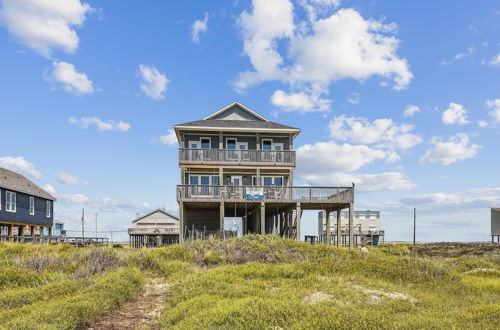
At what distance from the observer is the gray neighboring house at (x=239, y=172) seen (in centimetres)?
2294

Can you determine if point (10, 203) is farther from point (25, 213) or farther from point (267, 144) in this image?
point (267, 144)

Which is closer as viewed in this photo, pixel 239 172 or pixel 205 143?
pixel 239 172

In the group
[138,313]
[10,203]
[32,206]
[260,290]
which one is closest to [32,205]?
[32,206]

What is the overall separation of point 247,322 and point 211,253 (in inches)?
371

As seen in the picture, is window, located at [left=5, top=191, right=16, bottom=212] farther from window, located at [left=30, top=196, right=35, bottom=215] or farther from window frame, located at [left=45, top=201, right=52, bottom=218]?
window frame, located at [left=45, top=201, right=52, bottom=218]

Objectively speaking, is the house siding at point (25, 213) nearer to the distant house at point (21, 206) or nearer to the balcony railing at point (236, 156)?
the distant house at point (21, 206)

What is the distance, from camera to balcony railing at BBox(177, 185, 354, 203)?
2272 centimetres

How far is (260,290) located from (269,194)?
14.2m

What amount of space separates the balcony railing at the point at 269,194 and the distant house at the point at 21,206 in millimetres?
14018

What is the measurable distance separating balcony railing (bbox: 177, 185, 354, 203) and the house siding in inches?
682

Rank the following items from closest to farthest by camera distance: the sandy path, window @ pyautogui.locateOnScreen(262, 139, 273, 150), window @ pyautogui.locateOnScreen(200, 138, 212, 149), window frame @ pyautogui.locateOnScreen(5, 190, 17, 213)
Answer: the sandy path
window @ pyautogui.locateOnScreen(200, 138, 212, 149)
window @ pyautogui.locateOnScreen(262, 139, 273, 150)
window frame @ pyautogui.locateOnScreen(5, 190, 17, 213)

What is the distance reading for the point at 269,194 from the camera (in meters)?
23.5

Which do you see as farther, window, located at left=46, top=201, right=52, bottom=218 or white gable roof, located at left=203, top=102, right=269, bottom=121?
window, located at left=46, top=201, right=52, bottom=218

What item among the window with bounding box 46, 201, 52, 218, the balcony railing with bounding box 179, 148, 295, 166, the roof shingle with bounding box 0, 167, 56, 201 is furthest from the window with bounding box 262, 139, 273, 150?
the window with bounding box 46, 201, 52, 218
